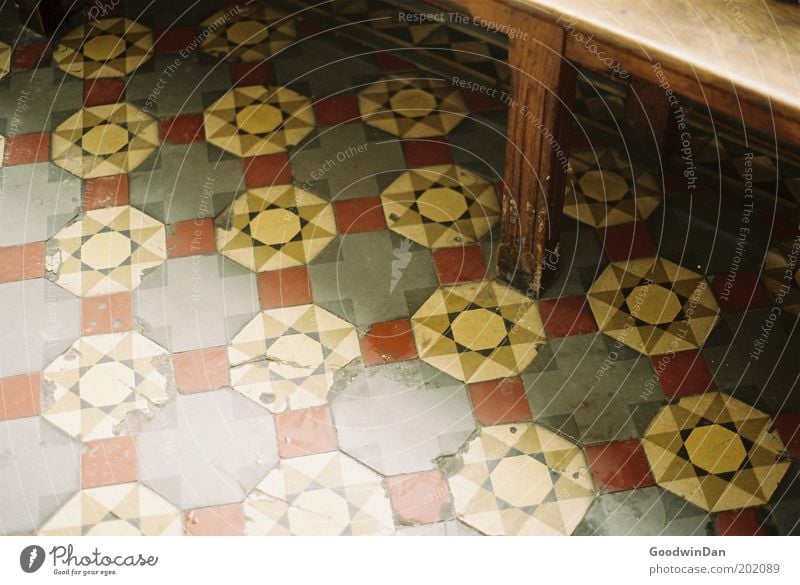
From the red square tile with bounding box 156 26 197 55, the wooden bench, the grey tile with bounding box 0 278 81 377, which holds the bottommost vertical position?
the grey tile with bounding box 0 278 81 377

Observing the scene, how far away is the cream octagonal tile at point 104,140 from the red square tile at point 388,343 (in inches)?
40.8

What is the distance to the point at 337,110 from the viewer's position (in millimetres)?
3145

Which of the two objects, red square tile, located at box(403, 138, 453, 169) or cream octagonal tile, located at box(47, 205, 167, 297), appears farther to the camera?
red square tile, located at box(403, 138, 453, 169)

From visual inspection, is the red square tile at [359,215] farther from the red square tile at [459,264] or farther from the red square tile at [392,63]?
the red square tile at [392,63]

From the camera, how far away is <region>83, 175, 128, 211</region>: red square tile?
2930mm

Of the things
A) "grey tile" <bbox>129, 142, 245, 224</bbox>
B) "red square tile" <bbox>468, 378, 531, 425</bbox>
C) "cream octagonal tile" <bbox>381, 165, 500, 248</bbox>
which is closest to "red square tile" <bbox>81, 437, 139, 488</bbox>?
"grey tile" <bbox>129, 142, 245, 224</bbox>

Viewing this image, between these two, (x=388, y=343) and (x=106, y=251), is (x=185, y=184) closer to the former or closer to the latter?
(x=106, y=251)

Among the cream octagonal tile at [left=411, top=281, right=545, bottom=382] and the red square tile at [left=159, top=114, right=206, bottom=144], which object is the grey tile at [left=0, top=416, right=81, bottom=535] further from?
the red square tile at [left=159, top=114, right=206, bottom=144]

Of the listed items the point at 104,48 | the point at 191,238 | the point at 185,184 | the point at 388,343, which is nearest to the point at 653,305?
the point at 388,343

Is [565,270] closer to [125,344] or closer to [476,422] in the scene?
[476,422]

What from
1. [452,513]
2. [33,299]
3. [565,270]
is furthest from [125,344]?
[565,270]

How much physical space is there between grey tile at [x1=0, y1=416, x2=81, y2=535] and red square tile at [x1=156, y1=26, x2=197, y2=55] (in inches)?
60.1

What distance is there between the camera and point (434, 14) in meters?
3.34
